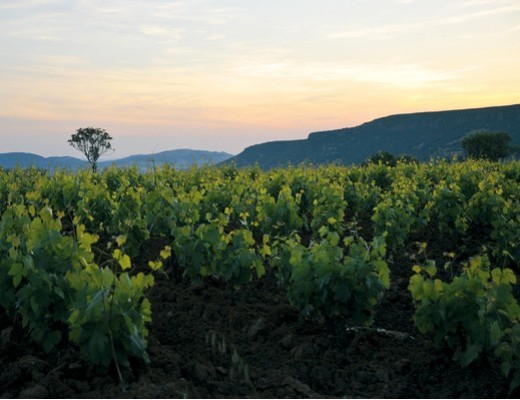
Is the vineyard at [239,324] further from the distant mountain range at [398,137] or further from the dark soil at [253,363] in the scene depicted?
the distant mountain range at [398,137]

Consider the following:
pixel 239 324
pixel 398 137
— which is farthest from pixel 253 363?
pixel 398 137

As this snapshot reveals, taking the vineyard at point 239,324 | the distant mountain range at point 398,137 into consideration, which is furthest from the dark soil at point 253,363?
the distant mountain range at point 398,137

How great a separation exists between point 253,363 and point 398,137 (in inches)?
4355

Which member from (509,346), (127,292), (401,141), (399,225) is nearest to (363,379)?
(509,346)

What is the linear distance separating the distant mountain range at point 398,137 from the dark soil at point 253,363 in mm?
95406

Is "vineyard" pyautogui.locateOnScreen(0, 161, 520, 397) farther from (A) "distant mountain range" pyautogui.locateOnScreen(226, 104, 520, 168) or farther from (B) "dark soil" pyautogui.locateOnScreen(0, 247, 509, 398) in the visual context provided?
(A) "distant mountain range" pyautogui.locateOnScreen(226, 104, 520, 168)

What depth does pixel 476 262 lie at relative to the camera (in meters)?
5.47

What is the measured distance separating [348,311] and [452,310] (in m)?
0.95

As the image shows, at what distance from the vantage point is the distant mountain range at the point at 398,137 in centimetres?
10486

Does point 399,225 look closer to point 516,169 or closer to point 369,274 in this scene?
point 369,274

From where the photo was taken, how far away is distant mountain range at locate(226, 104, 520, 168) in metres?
105

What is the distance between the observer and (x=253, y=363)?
217 inches

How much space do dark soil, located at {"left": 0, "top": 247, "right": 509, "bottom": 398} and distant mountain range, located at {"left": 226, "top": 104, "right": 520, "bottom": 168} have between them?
95.4m

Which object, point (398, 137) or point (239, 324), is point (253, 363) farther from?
point (398, 137)
